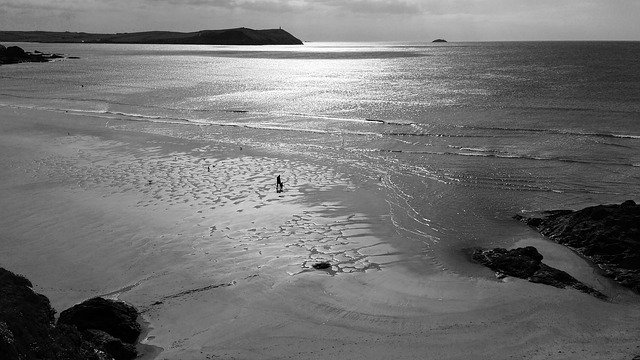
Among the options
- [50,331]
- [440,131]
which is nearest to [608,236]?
[50,331]

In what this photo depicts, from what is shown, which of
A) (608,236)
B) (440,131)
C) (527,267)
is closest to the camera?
(527,267)

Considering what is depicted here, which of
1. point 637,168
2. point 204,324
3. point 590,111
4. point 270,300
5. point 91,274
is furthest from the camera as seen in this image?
point 590,111

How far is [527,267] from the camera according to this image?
13.5 meters

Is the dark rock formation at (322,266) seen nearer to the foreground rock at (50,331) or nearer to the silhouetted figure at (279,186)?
the foreground rock at (50,331)

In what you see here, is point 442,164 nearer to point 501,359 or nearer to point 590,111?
point 501,359

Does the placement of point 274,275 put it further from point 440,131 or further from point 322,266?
point 440,131

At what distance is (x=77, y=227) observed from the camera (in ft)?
53.9

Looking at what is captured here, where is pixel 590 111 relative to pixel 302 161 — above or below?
above

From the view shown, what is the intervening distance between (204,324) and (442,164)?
17617 mm

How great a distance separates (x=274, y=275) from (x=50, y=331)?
6.06 meters

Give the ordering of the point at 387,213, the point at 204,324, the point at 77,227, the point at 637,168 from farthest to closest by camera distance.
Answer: the point at 637,168 → the point at 387,213 → the point at 77,227 → the point at 204,324

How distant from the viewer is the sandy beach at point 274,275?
10375mm

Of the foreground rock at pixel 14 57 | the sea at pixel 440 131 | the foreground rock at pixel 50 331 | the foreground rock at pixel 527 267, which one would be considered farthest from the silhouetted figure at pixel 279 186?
the foreground rock at pixel 14 57

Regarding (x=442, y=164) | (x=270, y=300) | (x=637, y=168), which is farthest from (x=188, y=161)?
(x=637, y=168)
